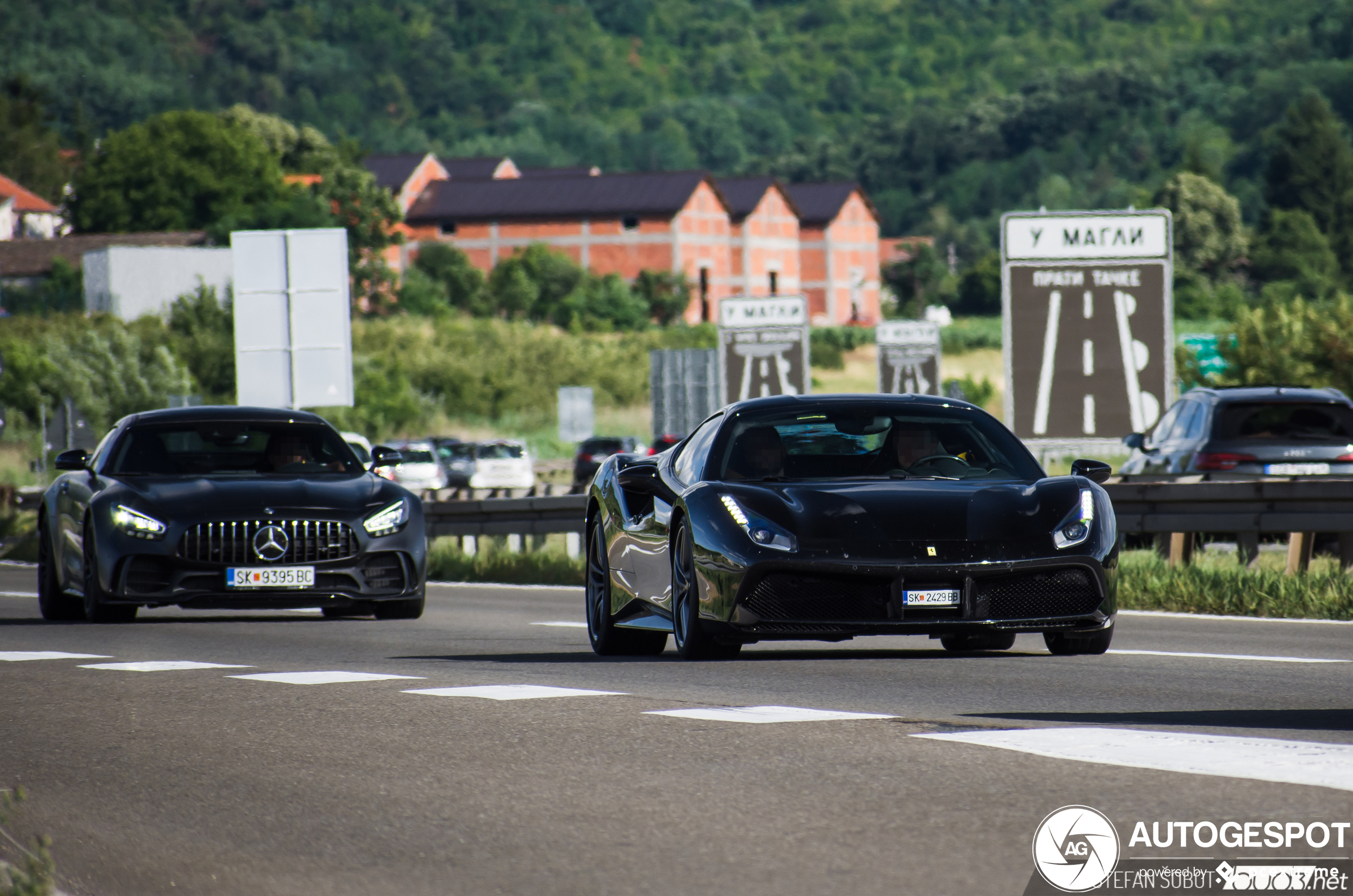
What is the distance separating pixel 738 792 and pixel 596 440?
5532 cm

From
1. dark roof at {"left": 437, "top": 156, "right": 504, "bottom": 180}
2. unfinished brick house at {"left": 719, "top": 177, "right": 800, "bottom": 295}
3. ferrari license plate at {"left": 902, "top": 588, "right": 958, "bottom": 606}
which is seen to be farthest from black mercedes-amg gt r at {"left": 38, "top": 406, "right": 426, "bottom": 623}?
dark roof at {"left": 437, "top": 156, "right": 504, "bottom": 180}

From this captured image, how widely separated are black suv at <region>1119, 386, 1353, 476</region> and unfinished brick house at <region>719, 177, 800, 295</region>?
115460mm

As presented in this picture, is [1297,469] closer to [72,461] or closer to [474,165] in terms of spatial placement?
[72,461]

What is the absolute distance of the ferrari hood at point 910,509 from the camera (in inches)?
411

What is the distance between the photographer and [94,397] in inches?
2435

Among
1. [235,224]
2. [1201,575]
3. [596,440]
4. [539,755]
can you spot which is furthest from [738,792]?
[235,224]

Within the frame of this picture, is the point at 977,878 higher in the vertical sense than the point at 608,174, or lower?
lower

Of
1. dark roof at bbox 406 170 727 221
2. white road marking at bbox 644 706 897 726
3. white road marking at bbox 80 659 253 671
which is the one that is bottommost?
white road marking at bbox 80 659 253 671

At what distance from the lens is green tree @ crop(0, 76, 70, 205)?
169m

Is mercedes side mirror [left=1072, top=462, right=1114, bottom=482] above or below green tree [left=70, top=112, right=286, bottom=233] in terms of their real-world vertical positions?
below

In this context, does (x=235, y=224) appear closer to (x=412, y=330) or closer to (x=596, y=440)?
(x=412, y=330)

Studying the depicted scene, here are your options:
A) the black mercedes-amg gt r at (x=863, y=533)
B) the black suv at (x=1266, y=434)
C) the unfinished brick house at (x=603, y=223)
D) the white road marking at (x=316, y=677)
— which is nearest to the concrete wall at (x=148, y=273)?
the unfinished brick house at (x=603, y=223)

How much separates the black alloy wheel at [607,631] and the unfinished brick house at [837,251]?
133 m

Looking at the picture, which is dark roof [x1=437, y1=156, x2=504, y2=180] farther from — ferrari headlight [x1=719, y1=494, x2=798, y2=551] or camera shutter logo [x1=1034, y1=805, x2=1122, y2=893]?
camera shutter logo [x1=1034, y1=805, x2=1122, y2=893]
